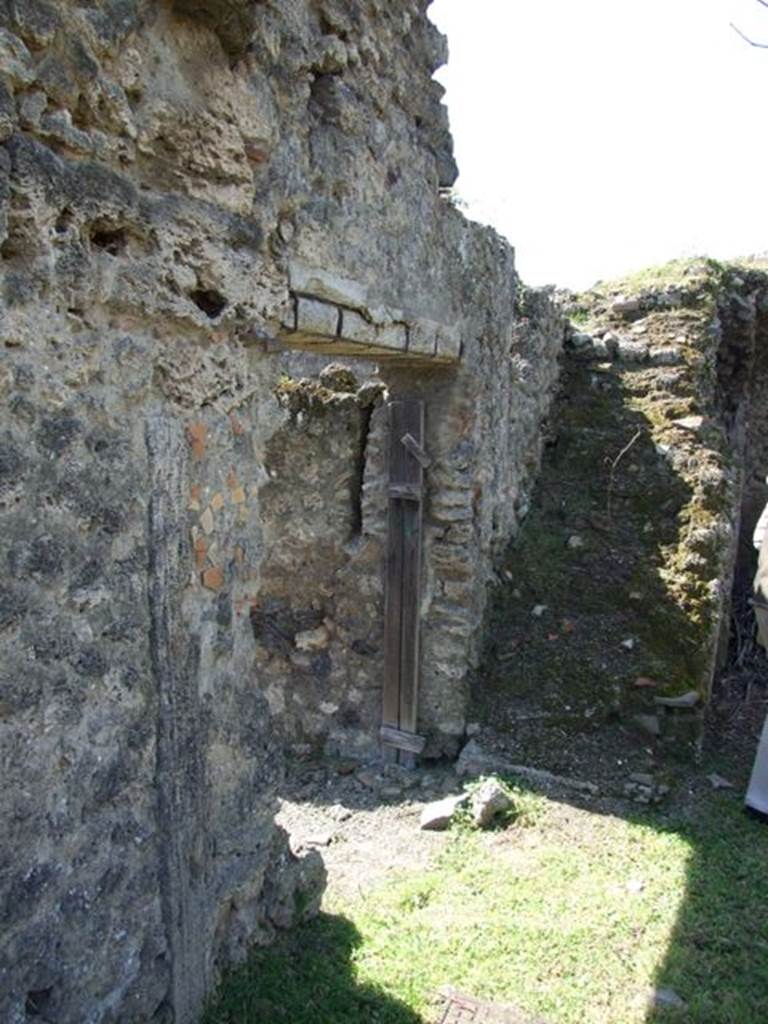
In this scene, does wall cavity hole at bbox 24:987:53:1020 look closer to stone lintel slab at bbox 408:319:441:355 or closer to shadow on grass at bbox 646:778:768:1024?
shadow on grass at bbox 646:778:768:1024

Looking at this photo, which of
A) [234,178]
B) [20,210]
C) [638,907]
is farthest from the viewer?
[638,907]

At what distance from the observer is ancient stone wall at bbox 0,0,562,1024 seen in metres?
2.03

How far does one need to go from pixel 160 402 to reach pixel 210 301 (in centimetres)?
38

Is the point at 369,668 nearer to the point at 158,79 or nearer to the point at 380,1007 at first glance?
the point at 380,1007

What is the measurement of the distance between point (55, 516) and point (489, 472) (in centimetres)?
335

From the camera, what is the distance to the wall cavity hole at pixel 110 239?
2217mm

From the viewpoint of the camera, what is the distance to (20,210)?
6.41 feet

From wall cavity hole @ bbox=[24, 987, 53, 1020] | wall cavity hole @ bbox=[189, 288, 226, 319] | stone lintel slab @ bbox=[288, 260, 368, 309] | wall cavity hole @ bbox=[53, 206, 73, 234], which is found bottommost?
wall cavity hole @ bbox=[24, 987, 53, 1020]

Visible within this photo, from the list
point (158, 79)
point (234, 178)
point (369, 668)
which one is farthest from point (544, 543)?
point (158, 79)

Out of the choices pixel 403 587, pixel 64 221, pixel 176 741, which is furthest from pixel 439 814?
pixel 64 221

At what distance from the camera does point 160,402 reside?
2.44 metres

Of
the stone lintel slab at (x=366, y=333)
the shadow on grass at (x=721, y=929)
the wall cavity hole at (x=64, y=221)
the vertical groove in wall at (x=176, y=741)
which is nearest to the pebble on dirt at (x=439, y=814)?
the shadow on grass at (x=721, y=929)

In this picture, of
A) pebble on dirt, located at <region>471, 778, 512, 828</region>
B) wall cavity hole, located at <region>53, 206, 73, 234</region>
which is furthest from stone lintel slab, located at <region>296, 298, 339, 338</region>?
pebble on dirt, located at <region>471, 778, 512, 828</region>

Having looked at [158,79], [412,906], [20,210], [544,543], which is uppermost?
[158,79]
